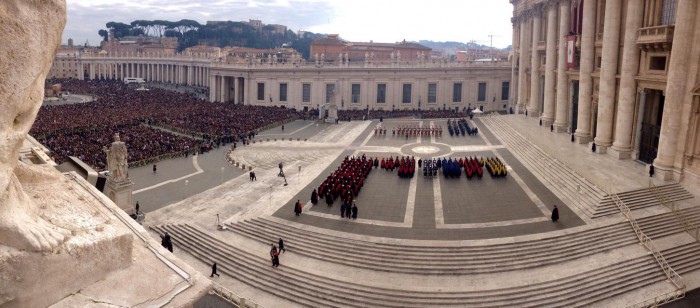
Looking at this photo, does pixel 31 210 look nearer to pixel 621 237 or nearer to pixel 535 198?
pixel 621 237

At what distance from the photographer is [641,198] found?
2550cm

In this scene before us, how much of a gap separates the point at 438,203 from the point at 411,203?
56.7 inches

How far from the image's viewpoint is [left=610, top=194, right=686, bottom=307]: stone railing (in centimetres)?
1858

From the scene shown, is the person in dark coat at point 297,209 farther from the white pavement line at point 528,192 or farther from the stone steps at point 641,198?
the stone steps at point 641,198

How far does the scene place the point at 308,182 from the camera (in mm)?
32812

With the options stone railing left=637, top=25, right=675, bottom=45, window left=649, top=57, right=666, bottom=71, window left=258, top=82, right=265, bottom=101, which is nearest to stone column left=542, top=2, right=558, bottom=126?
stone railing left=637, top=25, right=675, bottom=45

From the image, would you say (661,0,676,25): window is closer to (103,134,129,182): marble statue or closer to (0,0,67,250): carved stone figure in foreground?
(103,134,129,182): marble statue

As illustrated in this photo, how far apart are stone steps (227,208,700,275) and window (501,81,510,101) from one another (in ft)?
181

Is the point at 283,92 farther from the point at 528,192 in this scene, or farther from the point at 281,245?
the point at 281,245

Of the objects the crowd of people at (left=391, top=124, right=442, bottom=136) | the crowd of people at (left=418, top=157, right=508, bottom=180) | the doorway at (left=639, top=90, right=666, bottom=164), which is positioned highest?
the doorway at (left=639, top=90, right=666, bottom=164)

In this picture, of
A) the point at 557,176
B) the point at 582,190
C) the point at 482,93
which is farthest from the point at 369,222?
the point at 482,93

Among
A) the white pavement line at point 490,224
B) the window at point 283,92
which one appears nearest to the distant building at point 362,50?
the window at point 283,92

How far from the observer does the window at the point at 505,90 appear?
77062mm

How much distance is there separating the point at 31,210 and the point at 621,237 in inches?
886
